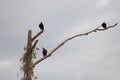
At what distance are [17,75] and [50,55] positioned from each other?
7.71ft

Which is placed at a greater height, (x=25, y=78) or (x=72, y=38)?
(x=72, y=38)

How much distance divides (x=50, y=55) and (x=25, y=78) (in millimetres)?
1611

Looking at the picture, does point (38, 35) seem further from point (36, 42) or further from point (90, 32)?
point (90, 32)

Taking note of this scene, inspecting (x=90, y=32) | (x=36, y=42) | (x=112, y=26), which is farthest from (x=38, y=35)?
(x=112, y=26)

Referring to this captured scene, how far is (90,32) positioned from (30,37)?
9.25 ft

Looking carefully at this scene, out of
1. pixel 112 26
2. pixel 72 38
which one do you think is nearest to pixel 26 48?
pixel 72 38

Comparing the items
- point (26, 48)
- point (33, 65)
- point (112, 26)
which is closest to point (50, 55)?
point (33, 65)

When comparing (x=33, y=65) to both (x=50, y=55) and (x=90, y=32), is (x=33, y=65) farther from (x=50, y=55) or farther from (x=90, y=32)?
(x=90, y=32)

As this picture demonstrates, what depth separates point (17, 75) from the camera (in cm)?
1555

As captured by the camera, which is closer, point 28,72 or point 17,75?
point 28,72

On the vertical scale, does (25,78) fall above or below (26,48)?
below

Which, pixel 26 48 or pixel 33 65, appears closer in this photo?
pixel 33 65

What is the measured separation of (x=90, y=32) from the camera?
1452 centimetres

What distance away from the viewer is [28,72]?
47.8 feet
